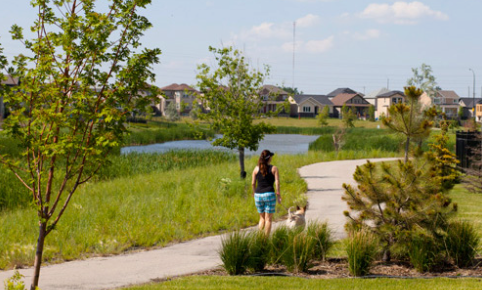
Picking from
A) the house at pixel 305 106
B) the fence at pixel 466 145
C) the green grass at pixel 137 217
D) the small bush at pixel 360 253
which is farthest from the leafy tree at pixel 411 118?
the house at pixel 305 106

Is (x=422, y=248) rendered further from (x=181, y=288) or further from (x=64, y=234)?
(x=64, y=234)

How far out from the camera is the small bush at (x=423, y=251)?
29.1 feet

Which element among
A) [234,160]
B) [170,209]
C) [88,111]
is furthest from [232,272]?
[234,160]

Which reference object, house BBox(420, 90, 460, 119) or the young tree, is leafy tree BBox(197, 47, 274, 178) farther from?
house BBox(420, 90, 460, 119)

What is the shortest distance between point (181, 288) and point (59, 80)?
324 cm

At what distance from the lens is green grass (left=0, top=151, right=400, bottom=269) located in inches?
424

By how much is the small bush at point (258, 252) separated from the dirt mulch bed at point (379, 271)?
0.47 feet

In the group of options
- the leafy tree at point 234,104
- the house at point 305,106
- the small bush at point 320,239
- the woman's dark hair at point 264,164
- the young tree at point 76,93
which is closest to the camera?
the young tree at point 76,93

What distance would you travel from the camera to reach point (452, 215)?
9281 millimetres

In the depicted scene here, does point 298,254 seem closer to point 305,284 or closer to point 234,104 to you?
point 305,284

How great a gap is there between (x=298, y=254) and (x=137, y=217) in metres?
5.36

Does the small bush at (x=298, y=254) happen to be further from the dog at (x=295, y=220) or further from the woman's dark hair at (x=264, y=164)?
the woman's dark hair at (x=264, y=164)

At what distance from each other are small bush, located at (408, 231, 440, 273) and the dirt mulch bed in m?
0.11

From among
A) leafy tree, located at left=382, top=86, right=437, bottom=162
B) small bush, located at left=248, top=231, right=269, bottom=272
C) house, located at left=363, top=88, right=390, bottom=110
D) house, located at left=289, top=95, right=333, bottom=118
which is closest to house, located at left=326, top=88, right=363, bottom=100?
house, located at left=363, top=88, right=390, bottom=110
